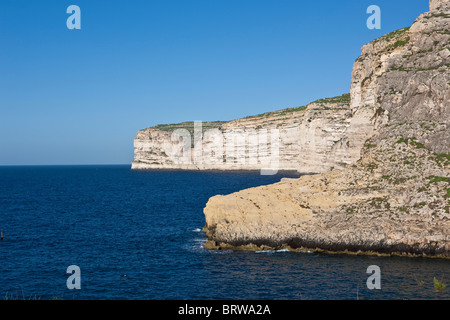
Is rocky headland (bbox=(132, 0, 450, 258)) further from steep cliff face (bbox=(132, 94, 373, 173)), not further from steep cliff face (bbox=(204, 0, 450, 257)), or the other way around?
steep cliff face (bbox=(132, 94, 373, 173))

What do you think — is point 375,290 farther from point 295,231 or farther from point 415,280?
point 295,231

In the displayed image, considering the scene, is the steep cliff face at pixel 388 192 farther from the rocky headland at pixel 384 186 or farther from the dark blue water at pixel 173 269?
the dark blue water at pixel 173 269

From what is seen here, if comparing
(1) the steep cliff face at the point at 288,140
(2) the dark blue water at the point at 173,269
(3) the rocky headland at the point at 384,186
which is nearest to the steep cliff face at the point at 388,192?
(3) the rocky headland at the point at 384,186

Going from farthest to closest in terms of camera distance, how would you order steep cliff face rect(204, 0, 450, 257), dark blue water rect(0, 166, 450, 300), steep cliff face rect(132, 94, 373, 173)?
1. steep cliff face rect(132, 94, 373, 173)
2. steep cliff face rect(204, 0, 450, 257)
3. dark blue water rect(0, 166, 450, 300)

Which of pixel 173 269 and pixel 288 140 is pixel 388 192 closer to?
pixel 173 269

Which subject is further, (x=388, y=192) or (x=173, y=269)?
(x=388, y=192)

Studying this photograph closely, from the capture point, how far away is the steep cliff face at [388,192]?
120 ft

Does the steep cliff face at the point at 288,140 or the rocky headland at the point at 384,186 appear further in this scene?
the steep cliff face at the point at 288,140

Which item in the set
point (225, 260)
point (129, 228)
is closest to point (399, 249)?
→ point (225, 260)

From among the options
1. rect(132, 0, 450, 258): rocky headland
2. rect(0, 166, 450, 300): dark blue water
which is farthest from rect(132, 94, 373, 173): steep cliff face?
rect(0, 166, 450, 300): dark blue water

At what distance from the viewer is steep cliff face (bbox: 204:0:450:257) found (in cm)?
3669

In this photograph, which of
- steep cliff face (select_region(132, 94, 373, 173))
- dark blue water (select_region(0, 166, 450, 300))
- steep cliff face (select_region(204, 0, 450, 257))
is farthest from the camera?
steep cliff face (select_region(132, 94, 373, 173))

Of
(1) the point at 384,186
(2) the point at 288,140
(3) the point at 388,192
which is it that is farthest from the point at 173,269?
(2) the point at 288,140

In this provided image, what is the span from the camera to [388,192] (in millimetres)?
39500
